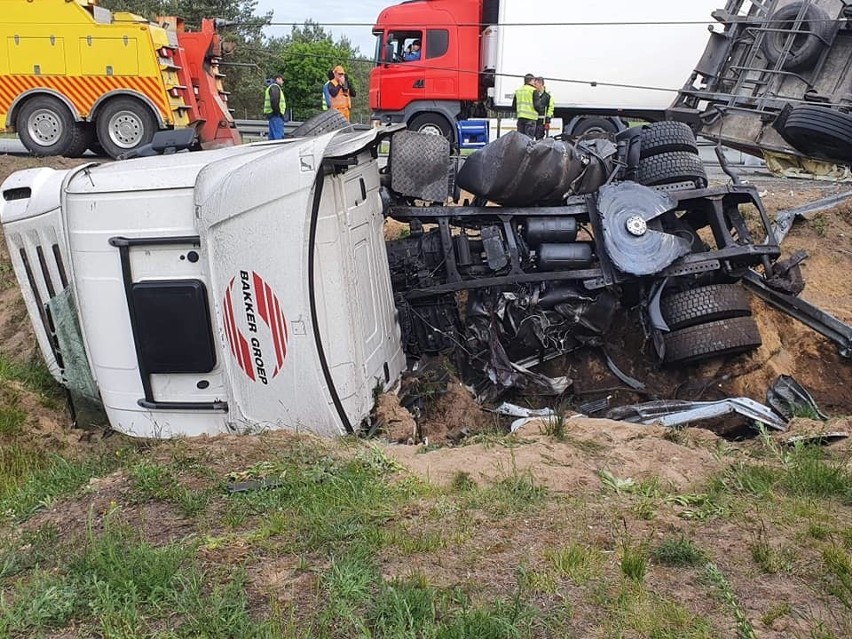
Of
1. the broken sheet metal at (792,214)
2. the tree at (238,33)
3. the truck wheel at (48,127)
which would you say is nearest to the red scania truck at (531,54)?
the truck wheel at (48,127)

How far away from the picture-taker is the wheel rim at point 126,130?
12.0 meters

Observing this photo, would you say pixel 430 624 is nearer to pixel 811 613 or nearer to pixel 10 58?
pixel 811 613

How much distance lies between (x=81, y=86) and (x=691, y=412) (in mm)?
10138

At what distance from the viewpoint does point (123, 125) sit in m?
12.0

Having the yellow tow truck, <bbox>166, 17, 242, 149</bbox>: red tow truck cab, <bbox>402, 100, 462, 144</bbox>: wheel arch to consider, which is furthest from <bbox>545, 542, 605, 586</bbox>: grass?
<bbox>402, 100, 462, 144</bbox>: wheel arch

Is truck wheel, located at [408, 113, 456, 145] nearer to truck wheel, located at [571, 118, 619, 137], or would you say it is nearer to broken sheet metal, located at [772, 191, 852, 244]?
truck wheel, located at [571, 118, 619, 137]

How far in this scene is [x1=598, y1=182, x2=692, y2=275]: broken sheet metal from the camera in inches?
229

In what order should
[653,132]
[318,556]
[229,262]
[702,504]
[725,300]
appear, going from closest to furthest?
[318,556] → [702,504] → [229,262] → [725,300] → [653,132]

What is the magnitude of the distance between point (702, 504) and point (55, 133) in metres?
11.5

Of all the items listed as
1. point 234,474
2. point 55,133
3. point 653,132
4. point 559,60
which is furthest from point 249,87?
point 234,474

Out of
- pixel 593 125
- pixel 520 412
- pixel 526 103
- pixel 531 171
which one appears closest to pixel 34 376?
pixel 520 412

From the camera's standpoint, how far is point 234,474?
3789 mm

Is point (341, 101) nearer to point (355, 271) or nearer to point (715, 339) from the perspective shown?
point (715, 339)

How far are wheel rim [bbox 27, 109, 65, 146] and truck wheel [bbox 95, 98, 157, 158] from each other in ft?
1.91
